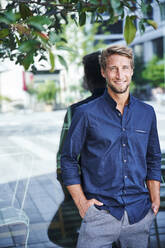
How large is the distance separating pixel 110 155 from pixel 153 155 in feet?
1.04

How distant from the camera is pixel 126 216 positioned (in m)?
2.13

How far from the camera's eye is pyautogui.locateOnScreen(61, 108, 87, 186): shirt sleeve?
2.13m

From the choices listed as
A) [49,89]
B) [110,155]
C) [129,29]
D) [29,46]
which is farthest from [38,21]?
[49,89]

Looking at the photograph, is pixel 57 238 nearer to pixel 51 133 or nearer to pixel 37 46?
pixel 51 133

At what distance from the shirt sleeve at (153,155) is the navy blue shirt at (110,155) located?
92 mm

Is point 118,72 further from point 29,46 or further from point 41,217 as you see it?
point 41,217

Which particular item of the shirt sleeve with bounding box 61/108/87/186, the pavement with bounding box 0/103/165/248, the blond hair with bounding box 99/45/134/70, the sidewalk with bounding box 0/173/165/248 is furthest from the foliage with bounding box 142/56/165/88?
the shirt sleeve with bounding box 61/108/87/186

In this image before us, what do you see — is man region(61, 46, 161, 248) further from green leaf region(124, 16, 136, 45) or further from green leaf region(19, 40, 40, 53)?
green leaf region(19, 40, 40, 53)

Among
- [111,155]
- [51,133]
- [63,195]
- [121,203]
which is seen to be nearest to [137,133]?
[111,155]

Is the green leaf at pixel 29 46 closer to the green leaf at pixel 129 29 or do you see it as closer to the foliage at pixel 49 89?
the green leaf at pixel 129 29

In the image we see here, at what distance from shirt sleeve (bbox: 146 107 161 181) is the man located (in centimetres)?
9

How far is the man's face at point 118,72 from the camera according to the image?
6.95ft

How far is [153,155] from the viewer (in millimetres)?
2309

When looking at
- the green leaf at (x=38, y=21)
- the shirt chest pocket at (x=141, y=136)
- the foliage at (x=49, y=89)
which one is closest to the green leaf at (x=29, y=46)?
the green leaf at (x=38, y=21)
